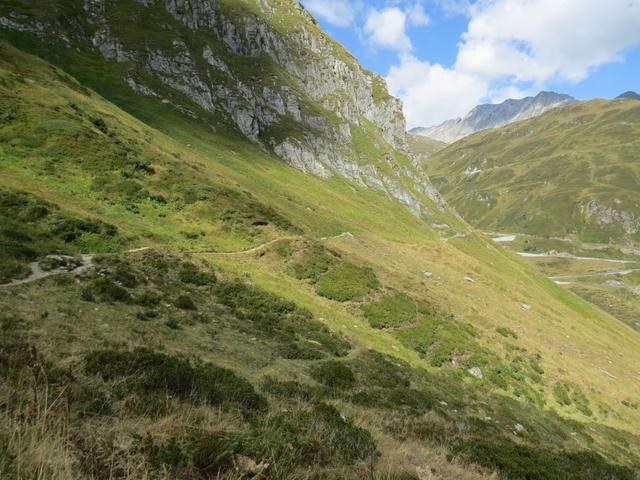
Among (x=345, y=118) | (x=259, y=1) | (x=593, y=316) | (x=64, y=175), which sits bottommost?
(x=64, y=175)

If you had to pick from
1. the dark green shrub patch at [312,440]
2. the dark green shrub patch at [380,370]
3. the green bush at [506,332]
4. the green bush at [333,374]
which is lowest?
the dark green shrub patch at [380,370]

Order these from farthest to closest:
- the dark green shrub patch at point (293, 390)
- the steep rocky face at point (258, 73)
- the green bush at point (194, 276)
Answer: the steep rocky face at point (258, 73) < the green bush at point (194, 276) < the dark green shrub patch at point (293, 390)

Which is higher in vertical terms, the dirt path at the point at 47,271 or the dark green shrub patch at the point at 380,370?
the dark green shrub patch at the point at 380,370

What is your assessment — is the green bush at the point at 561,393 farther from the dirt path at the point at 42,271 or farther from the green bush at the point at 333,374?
A: the dirt path at the point at 42,271

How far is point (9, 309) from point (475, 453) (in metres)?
14.9

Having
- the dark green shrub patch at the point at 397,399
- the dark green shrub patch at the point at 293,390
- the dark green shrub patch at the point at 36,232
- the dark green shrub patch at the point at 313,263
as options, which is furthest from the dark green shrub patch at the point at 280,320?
the dark green shrub patch at the point at 36,232

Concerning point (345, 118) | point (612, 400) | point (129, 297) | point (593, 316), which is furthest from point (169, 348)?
point (345, 118)

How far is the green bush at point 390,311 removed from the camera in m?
31.9

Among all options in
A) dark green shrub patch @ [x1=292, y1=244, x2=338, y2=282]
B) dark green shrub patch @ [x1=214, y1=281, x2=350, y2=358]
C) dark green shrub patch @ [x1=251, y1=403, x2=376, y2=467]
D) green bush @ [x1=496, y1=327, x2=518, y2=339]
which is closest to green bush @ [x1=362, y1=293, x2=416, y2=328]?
dark green shrub patch @ [x1=292, y1=244, x2=338, y2=282]

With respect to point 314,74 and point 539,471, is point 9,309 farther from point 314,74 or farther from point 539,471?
point 314,74

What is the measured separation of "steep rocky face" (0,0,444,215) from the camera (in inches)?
3593

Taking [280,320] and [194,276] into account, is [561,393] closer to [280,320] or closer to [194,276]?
[280,320]

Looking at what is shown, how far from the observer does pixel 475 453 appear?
1154 centimetres

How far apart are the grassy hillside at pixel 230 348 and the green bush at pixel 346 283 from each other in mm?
176
